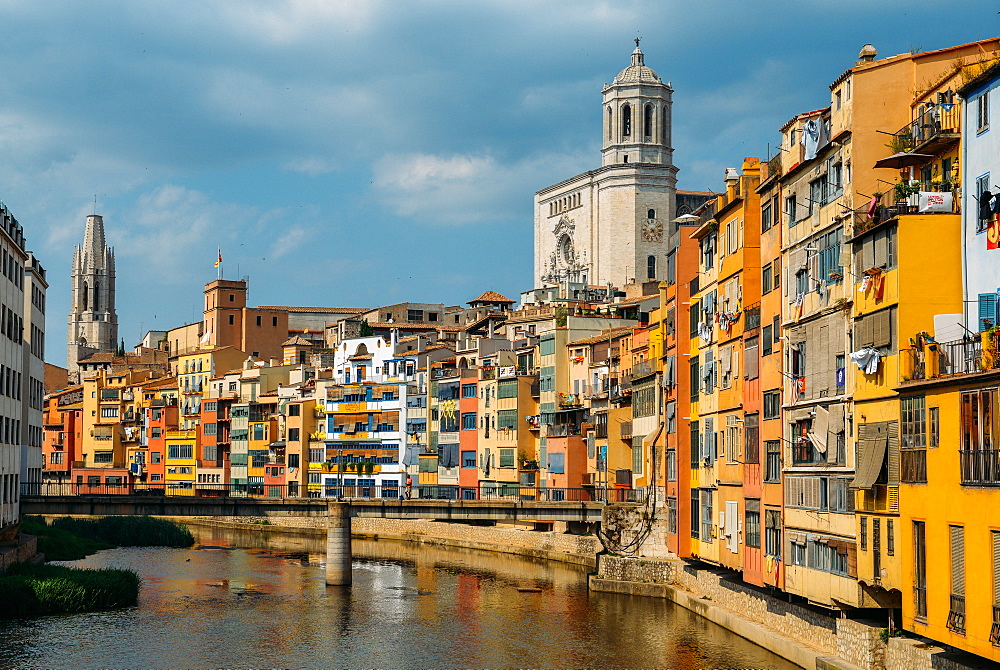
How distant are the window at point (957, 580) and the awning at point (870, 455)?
163 inches

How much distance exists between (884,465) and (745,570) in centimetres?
1425

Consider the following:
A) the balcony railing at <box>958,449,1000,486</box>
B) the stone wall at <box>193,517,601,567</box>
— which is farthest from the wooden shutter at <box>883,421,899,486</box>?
the stone wall at <box>193,517,601,567</box>

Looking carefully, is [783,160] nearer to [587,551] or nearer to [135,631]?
[135,631]

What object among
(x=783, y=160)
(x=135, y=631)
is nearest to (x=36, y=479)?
(x=135, y=631)

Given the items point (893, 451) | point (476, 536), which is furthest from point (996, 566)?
point (476, 536)

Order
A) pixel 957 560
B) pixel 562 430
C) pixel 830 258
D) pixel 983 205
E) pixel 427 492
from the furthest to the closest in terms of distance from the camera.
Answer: pixel 427 492 < pixel 562 430 < pixel 830 258 < pixel 983 205 < pixel 957 560

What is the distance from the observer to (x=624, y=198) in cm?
18412

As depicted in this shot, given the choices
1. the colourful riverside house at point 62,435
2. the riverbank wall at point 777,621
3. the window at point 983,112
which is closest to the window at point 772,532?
the riverbank wall at point 777,621

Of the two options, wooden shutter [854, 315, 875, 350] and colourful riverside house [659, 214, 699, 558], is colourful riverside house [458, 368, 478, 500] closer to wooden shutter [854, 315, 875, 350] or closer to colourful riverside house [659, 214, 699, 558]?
colourful riverside house [659, 214, 699, 558]

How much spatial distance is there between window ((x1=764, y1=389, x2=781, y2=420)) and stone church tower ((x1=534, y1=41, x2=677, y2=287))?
434ft

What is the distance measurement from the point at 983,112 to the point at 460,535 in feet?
213

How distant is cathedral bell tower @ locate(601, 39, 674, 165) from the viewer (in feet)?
618

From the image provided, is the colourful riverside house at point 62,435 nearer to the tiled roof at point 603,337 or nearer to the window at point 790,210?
the tiled roof at point 603,337

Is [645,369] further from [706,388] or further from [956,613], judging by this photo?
[956,613]
